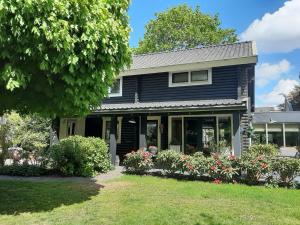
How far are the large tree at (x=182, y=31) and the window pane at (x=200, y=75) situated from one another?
2386 cm

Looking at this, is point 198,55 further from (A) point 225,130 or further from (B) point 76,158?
(B) point 76,158

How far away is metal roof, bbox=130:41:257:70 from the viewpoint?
14.8m

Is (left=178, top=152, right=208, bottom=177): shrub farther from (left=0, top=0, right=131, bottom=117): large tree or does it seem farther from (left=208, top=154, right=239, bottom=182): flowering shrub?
(left=0, top=0, right=131, bottom=117): large tree

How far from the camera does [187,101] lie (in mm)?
14703

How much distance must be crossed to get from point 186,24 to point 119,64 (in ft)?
110

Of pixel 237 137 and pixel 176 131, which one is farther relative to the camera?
pixel 176 131

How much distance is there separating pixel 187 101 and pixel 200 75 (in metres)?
1.48

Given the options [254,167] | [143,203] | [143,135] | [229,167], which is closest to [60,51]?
[143,203]

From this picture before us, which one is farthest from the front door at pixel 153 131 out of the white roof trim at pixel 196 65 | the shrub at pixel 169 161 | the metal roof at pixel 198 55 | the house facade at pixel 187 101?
the shrub at pixel 169 161

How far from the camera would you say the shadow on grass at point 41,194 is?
24.0 feet

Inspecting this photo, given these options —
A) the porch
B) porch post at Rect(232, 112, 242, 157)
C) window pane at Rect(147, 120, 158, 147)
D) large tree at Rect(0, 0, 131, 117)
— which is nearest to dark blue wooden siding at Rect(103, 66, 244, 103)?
the porch

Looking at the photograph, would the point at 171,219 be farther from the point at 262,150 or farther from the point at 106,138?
the point at 106,138

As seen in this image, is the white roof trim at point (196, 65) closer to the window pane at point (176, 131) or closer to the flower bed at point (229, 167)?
the window pane at point (176, 131)

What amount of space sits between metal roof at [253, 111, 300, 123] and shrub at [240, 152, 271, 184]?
20.3 metres
